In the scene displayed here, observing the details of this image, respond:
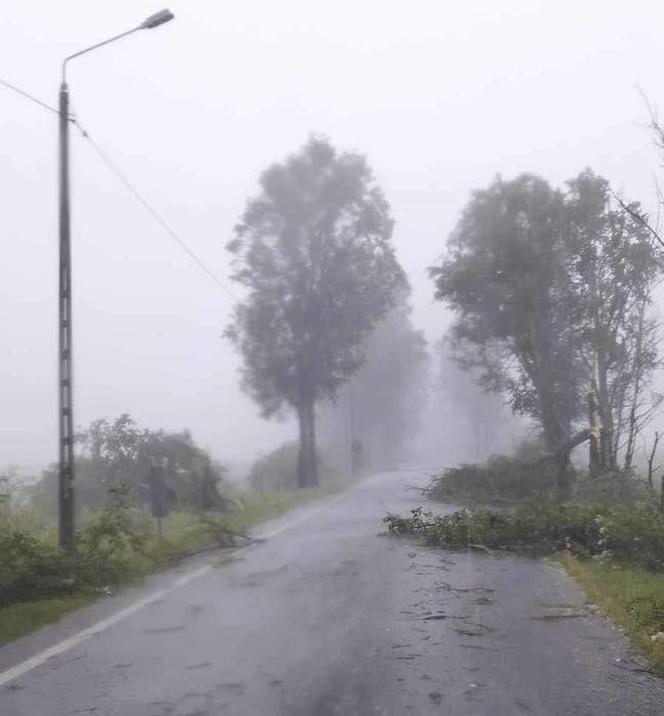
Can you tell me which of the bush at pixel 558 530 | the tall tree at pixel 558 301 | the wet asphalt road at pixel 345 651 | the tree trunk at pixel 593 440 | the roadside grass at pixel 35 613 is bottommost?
the wet asphalt road at pixel 345 651

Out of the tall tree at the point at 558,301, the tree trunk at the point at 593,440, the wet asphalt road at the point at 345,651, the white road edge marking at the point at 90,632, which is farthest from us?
the tall tree at the point at 558,301

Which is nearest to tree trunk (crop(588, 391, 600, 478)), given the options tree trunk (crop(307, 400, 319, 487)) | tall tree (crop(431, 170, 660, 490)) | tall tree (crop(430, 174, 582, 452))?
tall tree (crop(431, 170, 660, 490))

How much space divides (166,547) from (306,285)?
885 inches

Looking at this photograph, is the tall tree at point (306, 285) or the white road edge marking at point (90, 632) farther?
the tall tree at point (306, 285)

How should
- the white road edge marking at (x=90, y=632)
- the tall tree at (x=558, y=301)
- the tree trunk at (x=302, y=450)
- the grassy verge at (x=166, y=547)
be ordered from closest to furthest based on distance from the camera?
the white road edge marking at (x=90, y=632) < the grassy verge at (x=166, y=547) < the tall tree at (x=558, y=301) < the tree trunk at (x=302, y=450)

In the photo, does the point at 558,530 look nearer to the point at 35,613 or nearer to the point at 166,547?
the point at 166,547

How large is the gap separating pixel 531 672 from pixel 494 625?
1762mm

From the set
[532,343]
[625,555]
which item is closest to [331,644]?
[625,555]

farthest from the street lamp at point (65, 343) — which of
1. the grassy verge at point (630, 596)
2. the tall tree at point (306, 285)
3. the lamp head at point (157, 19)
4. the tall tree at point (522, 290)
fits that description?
the tall tree at point (306, 285)

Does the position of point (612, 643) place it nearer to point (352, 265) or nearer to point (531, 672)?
point (531, 672)

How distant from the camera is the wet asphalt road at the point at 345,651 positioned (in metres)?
5.91

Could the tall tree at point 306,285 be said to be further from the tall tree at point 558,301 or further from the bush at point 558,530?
the bush at point 558,530

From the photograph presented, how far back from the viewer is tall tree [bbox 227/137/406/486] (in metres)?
35.9

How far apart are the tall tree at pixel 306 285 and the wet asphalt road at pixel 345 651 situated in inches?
946
